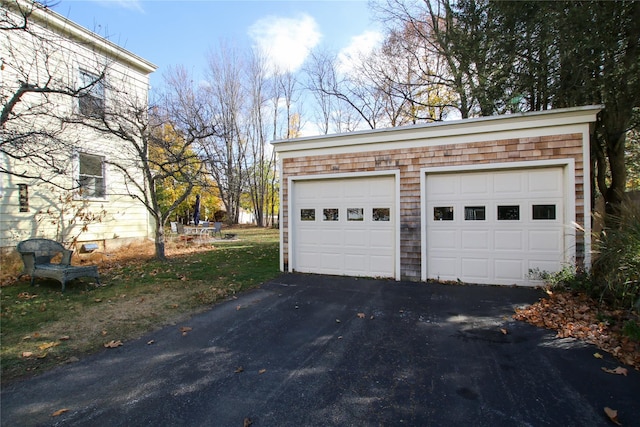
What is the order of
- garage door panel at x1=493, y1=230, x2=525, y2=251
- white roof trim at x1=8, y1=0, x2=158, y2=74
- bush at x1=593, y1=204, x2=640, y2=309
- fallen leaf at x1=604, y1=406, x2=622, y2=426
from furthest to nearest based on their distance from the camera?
white roof trim at x1=8, y1=0, x2=158, y2=74, garage door panel at x1=493, y1=230, x2=525, y2=251, bush at x1=593, y1=204, x2=640, y2=309, fallen leaf at x1=604, y1=406, x2=622, y2=426

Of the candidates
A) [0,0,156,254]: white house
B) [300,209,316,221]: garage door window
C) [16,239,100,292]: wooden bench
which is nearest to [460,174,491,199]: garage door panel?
[300,209,316,221]: garage door window

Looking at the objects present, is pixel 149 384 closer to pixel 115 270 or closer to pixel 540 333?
pixel 540 333

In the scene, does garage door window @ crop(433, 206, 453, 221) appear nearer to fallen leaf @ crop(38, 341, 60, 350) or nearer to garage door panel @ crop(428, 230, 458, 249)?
garage door panel @ crop(428, 230, 458, 249)

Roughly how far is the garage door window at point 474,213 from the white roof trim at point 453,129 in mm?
1418

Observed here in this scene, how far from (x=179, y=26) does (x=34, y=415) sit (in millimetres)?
10092

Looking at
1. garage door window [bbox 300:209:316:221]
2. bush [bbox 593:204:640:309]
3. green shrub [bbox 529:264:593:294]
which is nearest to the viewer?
bush [bbox 593:204:640:309]

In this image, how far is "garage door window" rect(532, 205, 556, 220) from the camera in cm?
573

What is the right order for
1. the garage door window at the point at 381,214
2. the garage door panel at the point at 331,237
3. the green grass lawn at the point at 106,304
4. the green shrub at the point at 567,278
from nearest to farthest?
the green grass lawn at the point at 106,304, the green shrub at the point at 567,278, the garage door window at the point at 381,214, the garage door panel at the point at 331,237

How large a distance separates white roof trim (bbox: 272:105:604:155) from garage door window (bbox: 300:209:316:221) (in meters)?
1.42

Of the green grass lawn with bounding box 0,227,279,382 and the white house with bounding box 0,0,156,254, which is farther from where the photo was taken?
the white house with bounding box 0,0,156,254

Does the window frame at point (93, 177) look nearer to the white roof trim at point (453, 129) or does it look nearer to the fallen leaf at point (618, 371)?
the white roof trim at point (453, 129)

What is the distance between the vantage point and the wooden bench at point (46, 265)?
18.3 ft

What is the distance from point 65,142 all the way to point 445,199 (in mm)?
9133

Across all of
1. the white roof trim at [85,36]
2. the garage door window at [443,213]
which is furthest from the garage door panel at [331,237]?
the white roof trim at [85,36]
